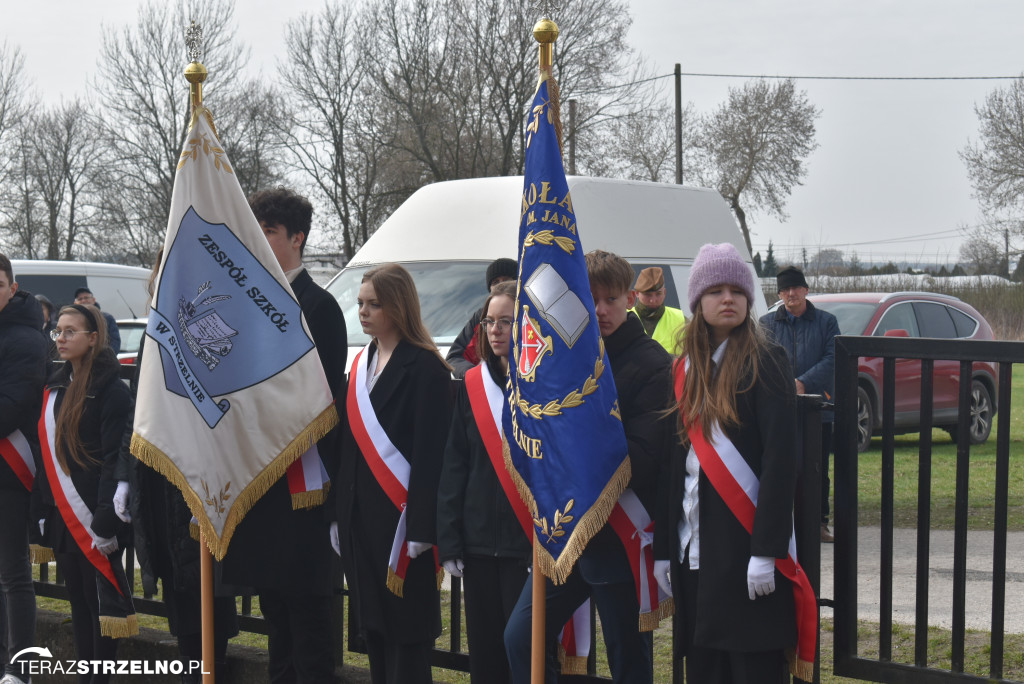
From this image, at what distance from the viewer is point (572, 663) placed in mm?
3879

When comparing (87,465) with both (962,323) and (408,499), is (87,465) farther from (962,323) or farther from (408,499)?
(962,323)

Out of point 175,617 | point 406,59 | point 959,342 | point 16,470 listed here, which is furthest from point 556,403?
point 406,59

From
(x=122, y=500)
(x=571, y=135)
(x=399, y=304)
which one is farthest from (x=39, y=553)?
(x=571, y=135)

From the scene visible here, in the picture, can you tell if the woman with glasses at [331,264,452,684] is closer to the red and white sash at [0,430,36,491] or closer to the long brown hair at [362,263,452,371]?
the long brown hair at [362,263,452,371]

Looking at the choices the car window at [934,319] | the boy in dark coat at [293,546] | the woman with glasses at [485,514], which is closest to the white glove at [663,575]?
the woman with glasses at [485,514]

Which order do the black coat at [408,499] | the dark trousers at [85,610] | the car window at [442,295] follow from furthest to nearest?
the car window at [442,295]
the dark trousers at [85,610]
the black coat at [408,499]

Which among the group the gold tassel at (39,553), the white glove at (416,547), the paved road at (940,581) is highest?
the white glove at (416,547)

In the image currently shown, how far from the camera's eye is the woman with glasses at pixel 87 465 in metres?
4.60

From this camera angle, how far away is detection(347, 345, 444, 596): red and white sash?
3.86 meters

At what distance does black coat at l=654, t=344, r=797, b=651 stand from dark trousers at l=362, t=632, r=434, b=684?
1129 mm

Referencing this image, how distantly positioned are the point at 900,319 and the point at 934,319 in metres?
0.44

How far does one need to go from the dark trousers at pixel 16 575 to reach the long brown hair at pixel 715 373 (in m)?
3.30

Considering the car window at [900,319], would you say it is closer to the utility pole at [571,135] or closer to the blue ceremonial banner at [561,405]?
the blue ceremonial banner at [561,405]

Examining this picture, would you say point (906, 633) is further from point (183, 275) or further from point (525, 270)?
point (183, 275)
